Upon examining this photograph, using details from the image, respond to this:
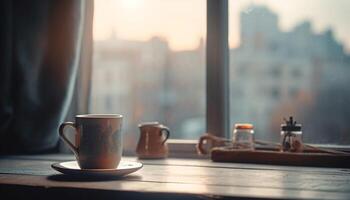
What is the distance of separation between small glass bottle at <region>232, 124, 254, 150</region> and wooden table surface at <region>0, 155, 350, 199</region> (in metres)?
0.15

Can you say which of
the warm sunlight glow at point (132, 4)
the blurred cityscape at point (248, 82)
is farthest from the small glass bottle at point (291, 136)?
the warm sunlight glow at point (132, 4)

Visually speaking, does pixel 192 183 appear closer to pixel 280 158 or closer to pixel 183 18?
pixel 280 158

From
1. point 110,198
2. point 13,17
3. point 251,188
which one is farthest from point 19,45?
point 251,188

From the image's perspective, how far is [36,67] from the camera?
65.2 inches

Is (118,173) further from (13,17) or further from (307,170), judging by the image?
(13,17)

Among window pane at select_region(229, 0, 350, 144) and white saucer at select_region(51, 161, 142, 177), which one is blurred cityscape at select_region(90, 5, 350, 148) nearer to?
window pane at select_region(229, 0, 350, 144)

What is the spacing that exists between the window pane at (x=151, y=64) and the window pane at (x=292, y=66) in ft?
0.43

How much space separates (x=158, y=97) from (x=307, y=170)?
2.08 ft

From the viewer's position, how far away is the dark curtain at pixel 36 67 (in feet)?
5.38

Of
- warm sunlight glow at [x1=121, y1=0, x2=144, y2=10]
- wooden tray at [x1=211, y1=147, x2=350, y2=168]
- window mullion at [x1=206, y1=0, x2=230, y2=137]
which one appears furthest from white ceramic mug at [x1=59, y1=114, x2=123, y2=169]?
warm sunlight glow at [x1=121, y1=0, x2=144, y2=10]

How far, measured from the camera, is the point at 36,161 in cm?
149

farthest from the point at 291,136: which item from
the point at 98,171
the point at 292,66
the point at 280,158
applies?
the point at 98,171

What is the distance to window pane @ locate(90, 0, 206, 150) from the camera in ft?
5.71

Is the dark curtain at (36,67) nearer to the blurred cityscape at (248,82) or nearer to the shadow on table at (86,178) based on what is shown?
the blurred cityscape at (248,82)
